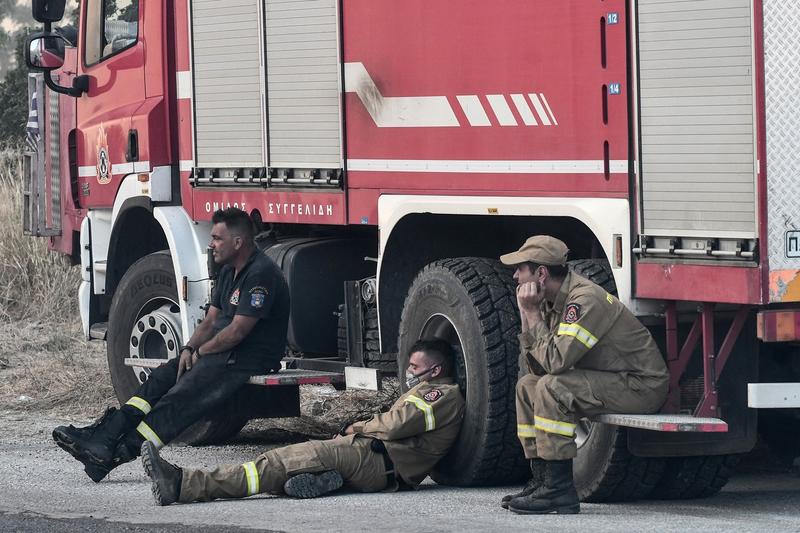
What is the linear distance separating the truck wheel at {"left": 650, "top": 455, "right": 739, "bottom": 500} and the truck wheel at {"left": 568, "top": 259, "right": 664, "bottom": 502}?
11 centimetres

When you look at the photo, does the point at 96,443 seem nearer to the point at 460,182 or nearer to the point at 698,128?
the point at 460,182

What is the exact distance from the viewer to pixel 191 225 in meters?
9.12

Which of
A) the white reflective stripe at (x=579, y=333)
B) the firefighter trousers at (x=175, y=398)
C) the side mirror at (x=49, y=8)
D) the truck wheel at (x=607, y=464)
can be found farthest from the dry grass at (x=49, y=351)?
the side mirror at (x=49, y=8)

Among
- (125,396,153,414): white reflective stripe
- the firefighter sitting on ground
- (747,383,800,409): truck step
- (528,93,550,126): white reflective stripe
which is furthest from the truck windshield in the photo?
(747,383,800,409): truck step

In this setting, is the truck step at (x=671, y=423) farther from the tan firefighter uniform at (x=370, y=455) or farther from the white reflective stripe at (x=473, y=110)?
the white reflective stripe at (x=473, y=110)

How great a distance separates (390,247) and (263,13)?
156 cm

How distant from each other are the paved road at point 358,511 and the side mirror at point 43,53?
3092mm

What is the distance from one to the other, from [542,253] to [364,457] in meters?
1.26

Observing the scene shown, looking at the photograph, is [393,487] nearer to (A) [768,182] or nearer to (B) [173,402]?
(B) [173,402]

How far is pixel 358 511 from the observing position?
21.1ft

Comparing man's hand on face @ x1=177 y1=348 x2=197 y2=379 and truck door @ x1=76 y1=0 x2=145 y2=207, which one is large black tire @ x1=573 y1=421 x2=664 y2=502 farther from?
truck door @ x1=76 y1=0 x2=145 y2=207

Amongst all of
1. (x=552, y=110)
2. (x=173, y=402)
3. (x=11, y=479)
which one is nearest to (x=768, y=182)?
(x=552, y=110)

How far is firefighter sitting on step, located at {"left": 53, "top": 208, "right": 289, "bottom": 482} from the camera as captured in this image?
24.9 feet

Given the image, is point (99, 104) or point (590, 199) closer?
point (590, 199)
